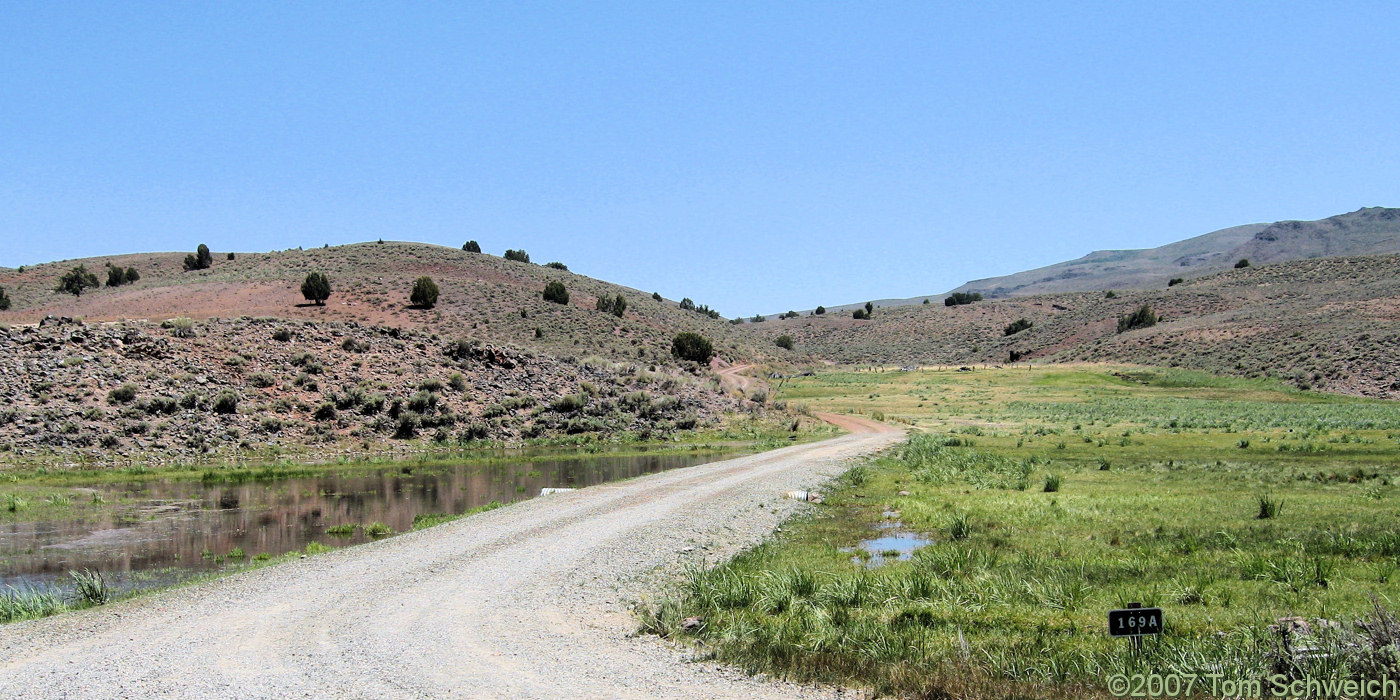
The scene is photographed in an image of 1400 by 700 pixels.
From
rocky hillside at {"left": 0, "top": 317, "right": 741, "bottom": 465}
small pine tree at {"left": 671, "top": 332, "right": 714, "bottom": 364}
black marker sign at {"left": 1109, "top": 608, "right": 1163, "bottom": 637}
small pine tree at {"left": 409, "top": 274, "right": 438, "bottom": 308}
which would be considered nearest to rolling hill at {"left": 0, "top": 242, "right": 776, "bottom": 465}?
rocky hillside at {"left": 0, "top": 317, "right": 741, "bottom": 465}

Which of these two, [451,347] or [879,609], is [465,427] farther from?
[879,609]

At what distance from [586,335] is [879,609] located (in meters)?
67.7

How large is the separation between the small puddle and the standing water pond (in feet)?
33.5

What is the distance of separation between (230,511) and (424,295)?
61.2 m

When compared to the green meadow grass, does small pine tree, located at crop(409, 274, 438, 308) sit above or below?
above

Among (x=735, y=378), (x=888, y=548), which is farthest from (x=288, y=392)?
(x=735, y=378)

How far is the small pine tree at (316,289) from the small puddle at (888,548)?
71.8m

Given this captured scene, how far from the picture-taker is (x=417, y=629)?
10.2 m

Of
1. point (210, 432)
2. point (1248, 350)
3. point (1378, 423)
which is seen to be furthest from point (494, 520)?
point (1248, 350)

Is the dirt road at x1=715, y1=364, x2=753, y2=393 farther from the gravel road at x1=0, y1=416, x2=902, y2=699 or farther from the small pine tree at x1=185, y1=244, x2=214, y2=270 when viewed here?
the small pine tree at x1=185, y1=244, x2=214, y2=270

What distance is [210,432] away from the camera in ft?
112

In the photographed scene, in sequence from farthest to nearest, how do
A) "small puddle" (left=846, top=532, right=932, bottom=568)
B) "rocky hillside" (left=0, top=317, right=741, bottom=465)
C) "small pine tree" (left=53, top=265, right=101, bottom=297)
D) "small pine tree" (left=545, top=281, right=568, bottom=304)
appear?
"small pine tree" (left=545, top=281, right=568, bottom=304)
"small pine tree" (left=53, top=265, right=101, bottom=297)
"rocky hillside" (left=0, top=317, right=741, bottom=465)
"small puddle" (left=846, top=532, right=932, bottom=568)

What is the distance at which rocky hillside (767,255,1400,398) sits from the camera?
231 ft

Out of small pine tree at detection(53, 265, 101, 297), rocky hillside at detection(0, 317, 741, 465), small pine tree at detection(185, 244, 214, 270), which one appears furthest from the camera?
small pine tree at detection(185, 244, 214, 270)
